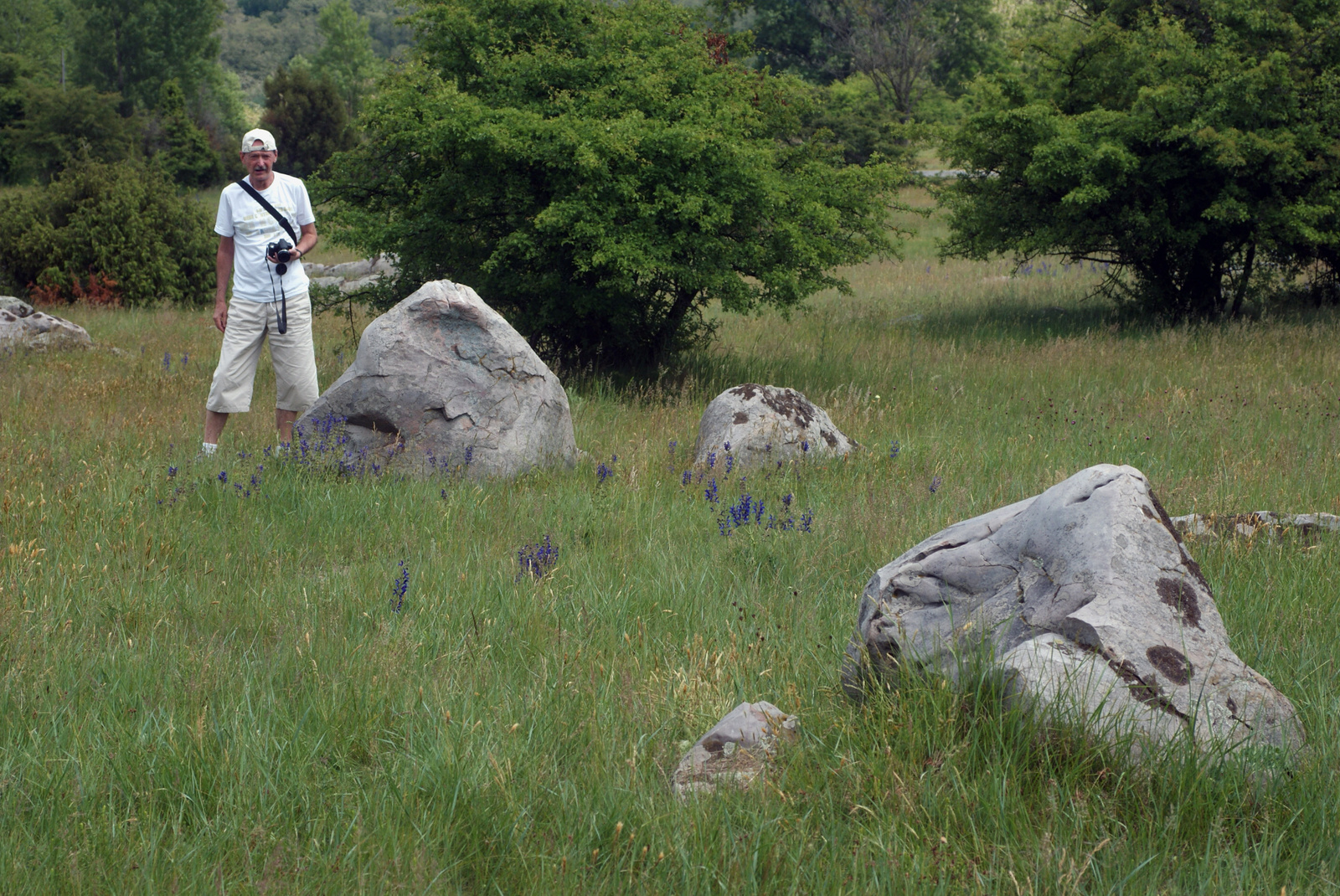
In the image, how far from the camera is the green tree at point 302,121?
42156mm

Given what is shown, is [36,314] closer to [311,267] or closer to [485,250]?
[485,250]

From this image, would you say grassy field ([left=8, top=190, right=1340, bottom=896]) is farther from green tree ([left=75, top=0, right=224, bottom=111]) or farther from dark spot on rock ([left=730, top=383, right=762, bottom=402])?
green tree ([left=75, top=0, right=224, bottom=111])

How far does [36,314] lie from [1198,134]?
536 inches

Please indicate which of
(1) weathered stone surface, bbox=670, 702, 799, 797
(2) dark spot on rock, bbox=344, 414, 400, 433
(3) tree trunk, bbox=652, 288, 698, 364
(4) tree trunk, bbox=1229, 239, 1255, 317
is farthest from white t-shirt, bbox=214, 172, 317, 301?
(4) tree trunk, bbox=1229, 239, 1255, 317

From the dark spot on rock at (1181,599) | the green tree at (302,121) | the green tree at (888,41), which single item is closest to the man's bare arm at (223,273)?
the dark spot on rock at (1181,599)

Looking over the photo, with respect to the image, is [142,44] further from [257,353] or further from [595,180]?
[257,353]

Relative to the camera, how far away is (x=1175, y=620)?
277 cm

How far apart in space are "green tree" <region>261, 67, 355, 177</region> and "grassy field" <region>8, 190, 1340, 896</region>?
38.6m

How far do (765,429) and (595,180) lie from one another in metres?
3.12

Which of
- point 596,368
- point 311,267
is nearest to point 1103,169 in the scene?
point 596,368

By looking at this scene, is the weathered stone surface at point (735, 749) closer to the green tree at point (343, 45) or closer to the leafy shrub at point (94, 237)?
the leafy shrub at point (94, 237)

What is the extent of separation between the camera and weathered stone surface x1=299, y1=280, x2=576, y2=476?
21.1 feet

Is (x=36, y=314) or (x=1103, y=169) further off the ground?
(x=1103, y=169)

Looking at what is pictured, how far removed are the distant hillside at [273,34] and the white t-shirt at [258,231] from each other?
12489 cm
